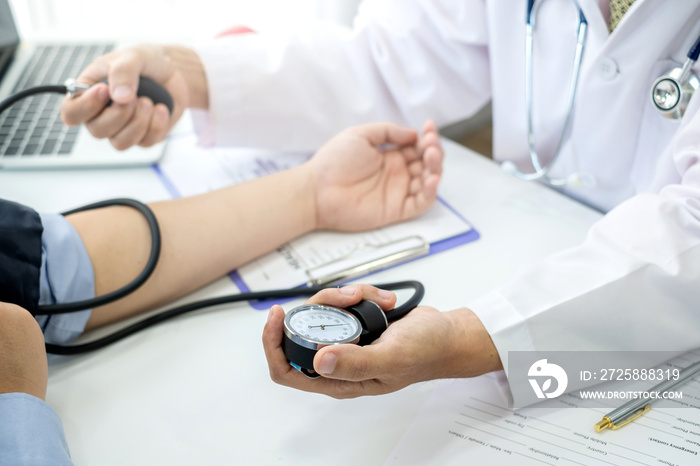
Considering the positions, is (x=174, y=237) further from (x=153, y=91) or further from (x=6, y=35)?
(x=6, y=35)

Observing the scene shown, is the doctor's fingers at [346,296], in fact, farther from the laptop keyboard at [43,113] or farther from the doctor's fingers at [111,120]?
the laptop keyboard at [43,113]

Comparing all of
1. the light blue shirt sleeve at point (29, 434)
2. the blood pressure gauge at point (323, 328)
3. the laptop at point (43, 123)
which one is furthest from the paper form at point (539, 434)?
the laptop at point (43, 123)

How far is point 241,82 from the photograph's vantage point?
0.93m

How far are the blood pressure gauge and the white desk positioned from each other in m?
0.08

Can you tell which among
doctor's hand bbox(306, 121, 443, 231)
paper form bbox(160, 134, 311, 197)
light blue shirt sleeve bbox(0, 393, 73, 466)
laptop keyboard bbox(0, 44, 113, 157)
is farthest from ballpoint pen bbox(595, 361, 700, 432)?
laptop keyboard bbox(0, 44, 113, 157)

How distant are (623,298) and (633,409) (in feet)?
0.34

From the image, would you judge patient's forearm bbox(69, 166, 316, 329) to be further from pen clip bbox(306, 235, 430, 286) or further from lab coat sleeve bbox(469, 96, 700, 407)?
lab coat sleeve bbox(469, 96, 700, 407)

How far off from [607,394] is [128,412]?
47 centimetres

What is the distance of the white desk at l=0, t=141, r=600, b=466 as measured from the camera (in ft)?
1.78

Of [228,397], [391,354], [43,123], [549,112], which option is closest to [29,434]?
[228,397]

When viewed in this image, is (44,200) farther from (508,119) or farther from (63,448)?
(508,119)

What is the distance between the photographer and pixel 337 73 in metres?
0.96

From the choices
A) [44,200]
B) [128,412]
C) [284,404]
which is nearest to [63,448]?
[128,412]

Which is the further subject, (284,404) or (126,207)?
(126,207)
